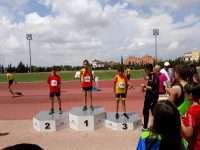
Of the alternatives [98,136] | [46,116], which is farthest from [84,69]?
[98,136]

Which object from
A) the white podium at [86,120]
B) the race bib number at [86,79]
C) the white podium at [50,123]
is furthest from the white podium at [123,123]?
the race bib number at [86,79]

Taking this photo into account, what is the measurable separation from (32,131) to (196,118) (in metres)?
8.72

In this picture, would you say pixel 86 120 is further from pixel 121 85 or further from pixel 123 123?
pixel 121 85

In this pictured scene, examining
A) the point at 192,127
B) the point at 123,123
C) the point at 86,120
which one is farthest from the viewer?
the point at 86,120

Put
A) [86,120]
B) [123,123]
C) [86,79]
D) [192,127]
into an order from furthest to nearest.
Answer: [86,79] → [86,120] → [123,123] → [192,127]

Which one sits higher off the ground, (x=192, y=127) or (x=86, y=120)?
(x=192, y=127)

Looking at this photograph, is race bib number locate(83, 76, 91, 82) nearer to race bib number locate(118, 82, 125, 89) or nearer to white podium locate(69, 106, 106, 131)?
white podium locate(69, 106, 106, 131)

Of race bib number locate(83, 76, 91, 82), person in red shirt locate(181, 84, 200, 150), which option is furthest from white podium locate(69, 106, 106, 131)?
person in red shirt locate(181, 84, 200, 150)

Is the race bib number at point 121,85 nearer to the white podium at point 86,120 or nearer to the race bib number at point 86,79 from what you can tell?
the white podium at point 86,120

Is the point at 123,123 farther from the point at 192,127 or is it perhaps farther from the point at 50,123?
the point at 192,127

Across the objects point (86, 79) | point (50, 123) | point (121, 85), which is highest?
point (86, 79)

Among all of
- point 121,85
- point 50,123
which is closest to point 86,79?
point 121,85

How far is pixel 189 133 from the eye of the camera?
3.95 meters

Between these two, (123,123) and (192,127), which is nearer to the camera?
(192,127)
